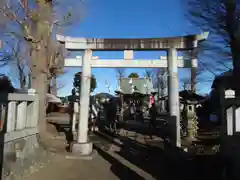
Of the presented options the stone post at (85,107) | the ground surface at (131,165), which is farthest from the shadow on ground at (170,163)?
the stone post at (85,107)

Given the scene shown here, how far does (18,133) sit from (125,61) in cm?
540

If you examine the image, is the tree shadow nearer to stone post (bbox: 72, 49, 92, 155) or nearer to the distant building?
stone post (bbox: 72, 49, 92, 155)

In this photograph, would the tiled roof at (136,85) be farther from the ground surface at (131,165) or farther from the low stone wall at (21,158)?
the low stone wall at (21,158)

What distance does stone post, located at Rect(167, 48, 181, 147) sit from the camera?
412 inches

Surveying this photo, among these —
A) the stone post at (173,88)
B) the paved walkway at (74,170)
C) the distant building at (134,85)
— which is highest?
the distant building at (134,85)

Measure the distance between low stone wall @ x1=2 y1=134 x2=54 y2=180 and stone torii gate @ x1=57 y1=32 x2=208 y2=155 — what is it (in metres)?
2.19

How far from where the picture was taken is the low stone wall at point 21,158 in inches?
252

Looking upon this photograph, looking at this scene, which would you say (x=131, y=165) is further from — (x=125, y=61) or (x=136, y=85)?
(x=136, y=85)

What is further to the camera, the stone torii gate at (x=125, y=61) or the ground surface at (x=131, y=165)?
the stone torii gate at (x=125, y=61)

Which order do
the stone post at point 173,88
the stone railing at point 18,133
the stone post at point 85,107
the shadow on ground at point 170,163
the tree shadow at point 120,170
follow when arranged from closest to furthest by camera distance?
the stone railing at point 18,133 → the tree shadow at point 120,170 → the shadow on ground at point 170,163 → the stone post at point 173,88 → the stone post at point 85,107

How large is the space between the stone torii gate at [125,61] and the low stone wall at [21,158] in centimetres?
219

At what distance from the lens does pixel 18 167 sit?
7051mm

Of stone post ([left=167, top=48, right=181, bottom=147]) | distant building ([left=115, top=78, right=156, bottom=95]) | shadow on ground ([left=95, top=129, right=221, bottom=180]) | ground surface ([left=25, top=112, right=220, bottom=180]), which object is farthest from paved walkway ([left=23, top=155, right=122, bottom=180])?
distant building ([left=115, top=78, right=156, bottom=95])

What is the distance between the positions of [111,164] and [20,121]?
11.8 feet
